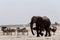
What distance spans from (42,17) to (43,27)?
45.5 inches

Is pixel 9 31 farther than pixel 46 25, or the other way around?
pixel 9 31

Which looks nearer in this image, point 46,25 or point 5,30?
point 46,25

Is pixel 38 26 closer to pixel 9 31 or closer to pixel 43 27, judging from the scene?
pixel 43 27

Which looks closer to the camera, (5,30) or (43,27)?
(43,27)

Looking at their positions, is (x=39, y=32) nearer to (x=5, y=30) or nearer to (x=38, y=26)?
(x=38, y=26)

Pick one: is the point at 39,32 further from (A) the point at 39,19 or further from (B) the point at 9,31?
(B) the point at 9,31

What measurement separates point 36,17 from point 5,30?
8.70m

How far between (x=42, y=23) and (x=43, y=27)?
0.61 m

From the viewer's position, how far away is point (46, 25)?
3083 centimetres

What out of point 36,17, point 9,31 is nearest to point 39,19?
point 36,17

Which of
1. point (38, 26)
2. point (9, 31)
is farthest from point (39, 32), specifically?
point (9, 31)

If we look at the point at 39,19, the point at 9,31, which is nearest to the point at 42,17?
the point at 39,19

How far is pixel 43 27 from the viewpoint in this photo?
101 ft

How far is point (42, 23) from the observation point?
3050 cm
